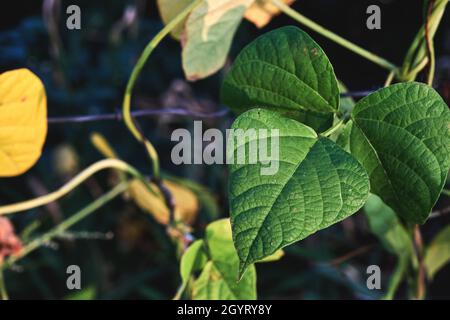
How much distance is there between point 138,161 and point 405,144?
3.26ft

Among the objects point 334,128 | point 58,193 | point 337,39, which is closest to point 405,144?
point 334,128

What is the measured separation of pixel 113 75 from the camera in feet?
4.83

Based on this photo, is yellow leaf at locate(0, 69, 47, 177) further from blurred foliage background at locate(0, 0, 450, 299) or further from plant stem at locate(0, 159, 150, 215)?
blurred foliage background at locate(0, 0, 450, 299)

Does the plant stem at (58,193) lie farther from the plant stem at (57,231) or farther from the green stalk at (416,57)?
the green stalk at (416,57)

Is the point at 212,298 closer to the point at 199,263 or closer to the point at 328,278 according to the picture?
the point at 199,263

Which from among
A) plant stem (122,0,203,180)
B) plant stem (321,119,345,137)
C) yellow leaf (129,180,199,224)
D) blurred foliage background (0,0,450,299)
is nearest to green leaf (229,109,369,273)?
plant stem (321,119,345,137)

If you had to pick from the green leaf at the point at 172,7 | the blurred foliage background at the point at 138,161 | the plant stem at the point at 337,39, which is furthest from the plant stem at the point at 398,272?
the green leaf at the point at 172,7

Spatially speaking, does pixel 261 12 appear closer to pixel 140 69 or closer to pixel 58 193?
pixel 140 69

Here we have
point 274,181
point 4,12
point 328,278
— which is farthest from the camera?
point 4,12

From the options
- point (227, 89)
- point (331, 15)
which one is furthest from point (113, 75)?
point (227, 89)

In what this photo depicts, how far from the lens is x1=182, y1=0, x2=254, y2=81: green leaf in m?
0.70

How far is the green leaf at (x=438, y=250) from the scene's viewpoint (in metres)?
0.90

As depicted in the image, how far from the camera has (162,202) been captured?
0.91m

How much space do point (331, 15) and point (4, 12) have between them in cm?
88
